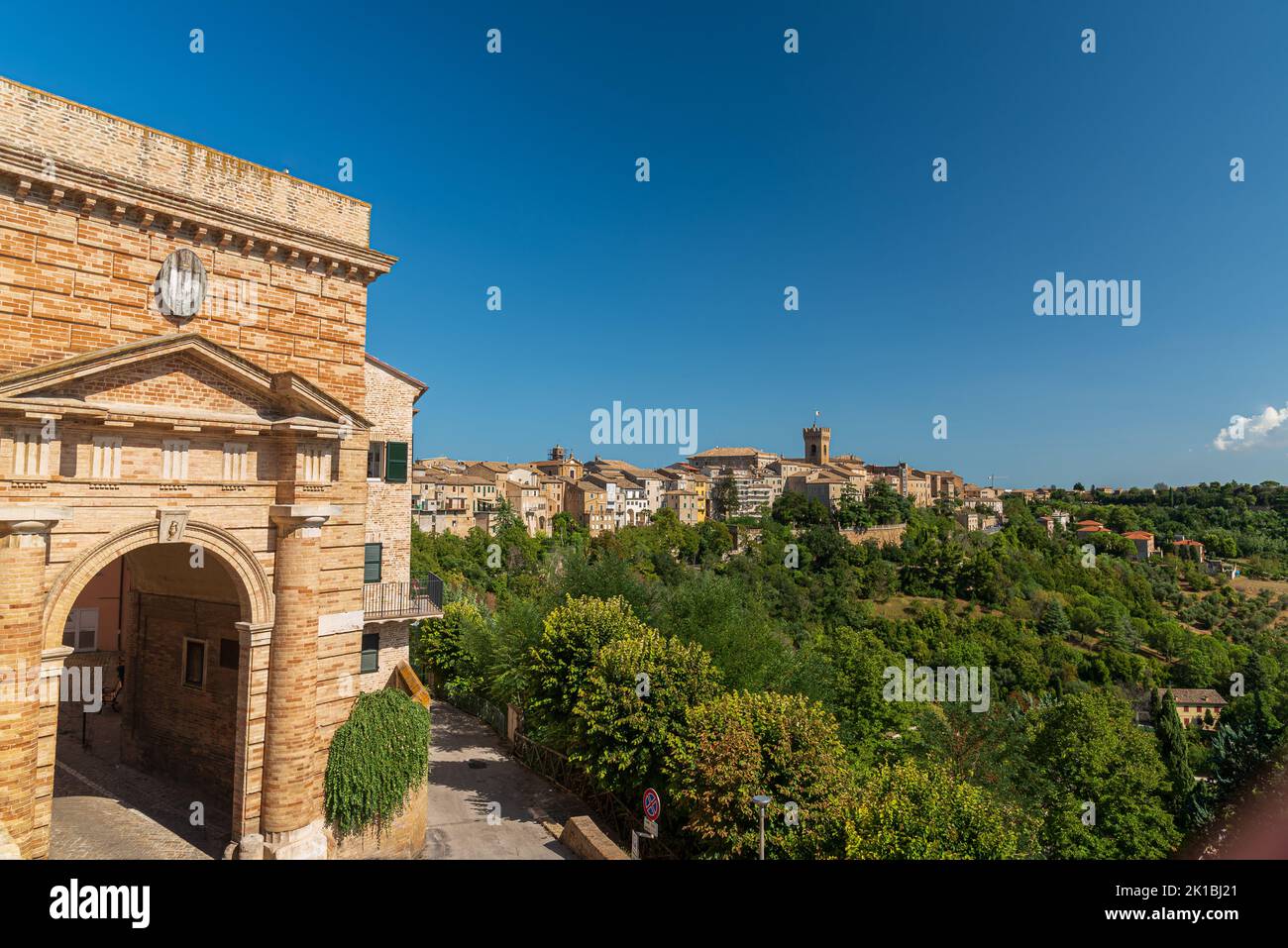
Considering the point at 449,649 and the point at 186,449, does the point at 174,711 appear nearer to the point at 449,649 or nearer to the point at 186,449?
the point at 186,449

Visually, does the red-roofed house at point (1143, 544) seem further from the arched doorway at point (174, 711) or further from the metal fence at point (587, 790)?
the arched doorway at point (174, 711)

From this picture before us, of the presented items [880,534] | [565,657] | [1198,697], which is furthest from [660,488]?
[565,657]

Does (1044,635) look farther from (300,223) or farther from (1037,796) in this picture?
(300,223)

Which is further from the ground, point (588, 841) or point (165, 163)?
point (165, 163)

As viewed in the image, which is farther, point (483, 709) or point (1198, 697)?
point (1198, 697)

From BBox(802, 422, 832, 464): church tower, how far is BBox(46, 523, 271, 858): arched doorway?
15585cm

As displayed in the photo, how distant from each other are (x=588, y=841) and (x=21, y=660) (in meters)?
11.3

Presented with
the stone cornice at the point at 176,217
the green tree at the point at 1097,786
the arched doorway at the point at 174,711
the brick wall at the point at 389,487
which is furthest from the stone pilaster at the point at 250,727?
the green tree at the point at 1097,786

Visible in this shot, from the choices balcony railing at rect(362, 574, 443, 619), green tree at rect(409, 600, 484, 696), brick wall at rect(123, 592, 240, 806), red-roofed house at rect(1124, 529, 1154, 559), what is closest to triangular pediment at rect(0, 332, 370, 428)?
brick wall at rect(123, 592, 240, 806)

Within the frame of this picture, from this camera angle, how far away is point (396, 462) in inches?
774

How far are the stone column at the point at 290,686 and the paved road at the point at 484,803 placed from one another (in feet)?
10.9

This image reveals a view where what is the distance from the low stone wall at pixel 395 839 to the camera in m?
14.7

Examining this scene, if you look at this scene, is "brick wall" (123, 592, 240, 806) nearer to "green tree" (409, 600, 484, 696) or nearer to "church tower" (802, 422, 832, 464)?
"green tree" (409, 600, 484, 696)

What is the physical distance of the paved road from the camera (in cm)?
1720
